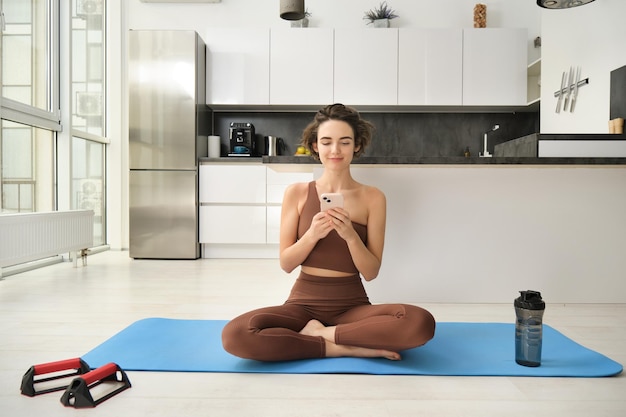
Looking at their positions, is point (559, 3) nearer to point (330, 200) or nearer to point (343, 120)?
point (343, 120)

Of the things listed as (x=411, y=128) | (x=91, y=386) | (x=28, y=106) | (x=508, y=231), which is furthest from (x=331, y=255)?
(x=411, y=128)

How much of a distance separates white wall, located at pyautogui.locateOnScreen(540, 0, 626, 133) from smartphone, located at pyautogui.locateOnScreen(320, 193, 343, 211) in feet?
9.16

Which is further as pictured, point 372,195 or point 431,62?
point 431,62

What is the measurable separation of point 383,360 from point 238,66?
393cm

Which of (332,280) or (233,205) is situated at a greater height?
(233,205)

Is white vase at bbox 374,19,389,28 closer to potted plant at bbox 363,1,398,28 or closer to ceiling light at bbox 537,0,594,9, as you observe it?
potted plant at bbox 363,1,398,28

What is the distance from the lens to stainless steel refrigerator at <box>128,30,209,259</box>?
475cm

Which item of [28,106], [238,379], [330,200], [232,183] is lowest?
[238,379]

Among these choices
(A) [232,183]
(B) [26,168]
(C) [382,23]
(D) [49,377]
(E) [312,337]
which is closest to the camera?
(D) [49,377]

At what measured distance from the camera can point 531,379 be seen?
166cm

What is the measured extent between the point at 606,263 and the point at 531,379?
1566mm

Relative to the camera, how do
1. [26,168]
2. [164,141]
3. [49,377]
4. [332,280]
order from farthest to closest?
[164,141] < [26,168] < [332,280] < [49,377]

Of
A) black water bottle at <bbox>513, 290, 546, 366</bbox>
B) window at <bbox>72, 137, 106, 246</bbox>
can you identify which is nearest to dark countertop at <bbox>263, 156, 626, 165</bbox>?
black water bottle at <bbox>513, 290, 546, 366</bbox>

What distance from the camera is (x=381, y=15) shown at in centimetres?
519
